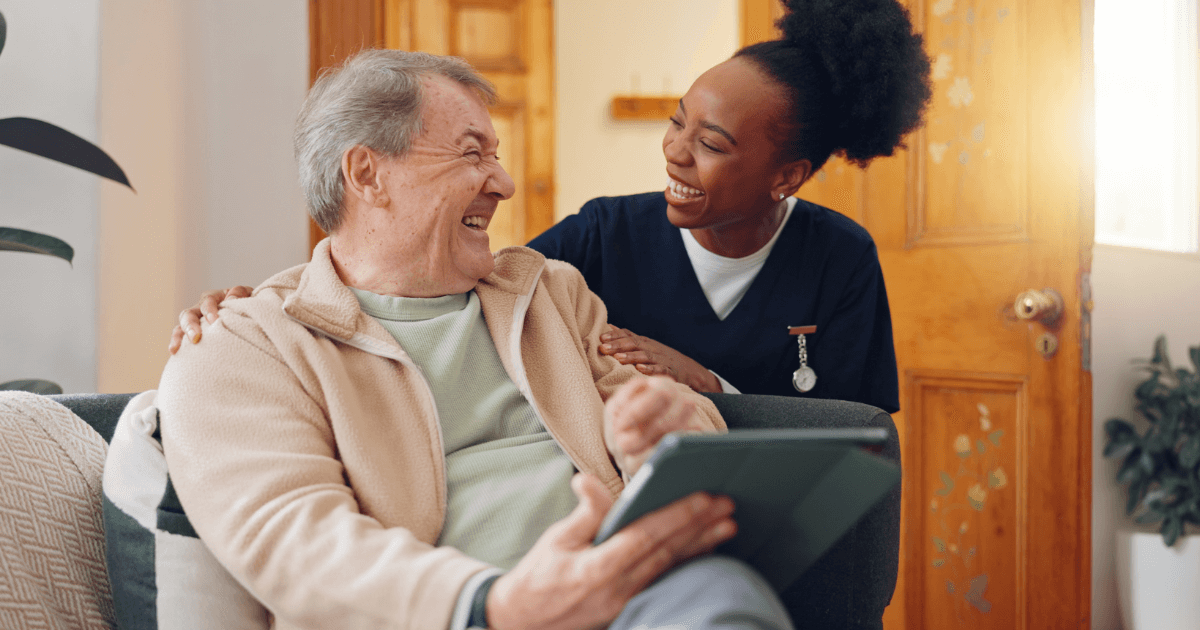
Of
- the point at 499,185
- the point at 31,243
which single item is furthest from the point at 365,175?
the point at 31,243

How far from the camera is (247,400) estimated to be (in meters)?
0.94

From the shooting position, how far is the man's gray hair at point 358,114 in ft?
3.76

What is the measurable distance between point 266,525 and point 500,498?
0.29m

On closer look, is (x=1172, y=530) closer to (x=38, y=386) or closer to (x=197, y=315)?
(x=197, y=315)

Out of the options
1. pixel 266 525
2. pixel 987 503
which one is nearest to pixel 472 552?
pixel 266 525

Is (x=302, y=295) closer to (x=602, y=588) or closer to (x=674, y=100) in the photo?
(x=602, y=588)

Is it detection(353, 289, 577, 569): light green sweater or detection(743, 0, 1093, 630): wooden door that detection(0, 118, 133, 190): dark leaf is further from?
detection(743, 0, 1093, 630): wooden door

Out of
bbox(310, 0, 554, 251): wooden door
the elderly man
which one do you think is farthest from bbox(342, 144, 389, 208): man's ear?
bbox(310, 0, 554, 251): wooden door

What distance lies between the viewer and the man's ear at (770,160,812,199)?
5.05 feet

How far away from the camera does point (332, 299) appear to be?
1.08 metres

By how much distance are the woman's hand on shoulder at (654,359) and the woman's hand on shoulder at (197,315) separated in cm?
54

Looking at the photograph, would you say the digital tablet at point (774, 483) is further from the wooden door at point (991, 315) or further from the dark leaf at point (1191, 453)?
the dark leaf at point (1191, 453)

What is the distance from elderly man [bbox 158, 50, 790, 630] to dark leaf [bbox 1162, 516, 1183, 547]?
177cm

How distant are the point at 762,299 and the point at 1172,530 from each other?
59.7 inches
